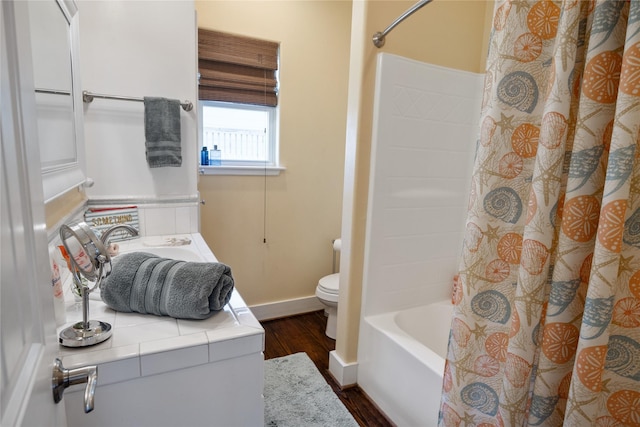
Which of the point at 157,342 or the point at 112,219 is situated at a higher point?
the point at 112,219

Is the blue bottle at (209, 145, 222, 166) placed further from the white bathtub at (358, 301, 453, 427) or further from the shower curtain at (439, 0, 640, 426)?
the shower curtain at (439, 0, 640, 426)

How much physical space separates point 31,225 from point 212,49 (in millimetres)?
2077

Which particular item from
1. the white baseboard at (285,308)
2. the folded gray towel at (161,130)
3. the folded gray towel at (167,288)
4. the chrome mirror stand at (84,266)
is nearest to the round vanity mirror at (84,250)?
the chrome mirror stand at (84,266)

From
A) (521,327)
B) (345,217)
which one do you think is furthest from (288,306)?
(521,327)

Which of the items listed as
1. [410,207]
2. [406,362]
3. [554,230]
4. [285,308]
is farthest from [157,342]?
[285,308]

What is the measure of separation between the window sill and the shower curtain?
1793 mm

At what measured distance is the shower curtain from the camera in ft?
2.07

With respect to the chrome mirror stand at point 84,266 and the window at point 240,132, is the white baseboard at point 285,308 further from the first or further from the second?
the chrome mirror stand at point 84,266

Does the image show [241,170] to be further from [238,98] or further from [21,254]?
[21,254]

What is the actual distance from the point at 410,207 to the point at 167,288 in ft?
4.25

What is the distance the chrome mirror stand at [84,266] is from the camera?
805mm

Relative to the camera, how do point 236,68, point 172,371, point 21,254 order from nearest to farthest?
point 21,254
point 172,371
point 236,68

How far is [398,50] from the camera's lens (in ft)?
5.56

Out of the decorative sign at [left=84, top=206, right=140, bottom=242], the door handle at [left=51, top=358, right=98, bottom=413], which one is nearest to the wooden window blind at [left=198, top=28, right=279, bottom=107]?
the decorative sign at [left=84, top=206, right=140, bottom=242]
